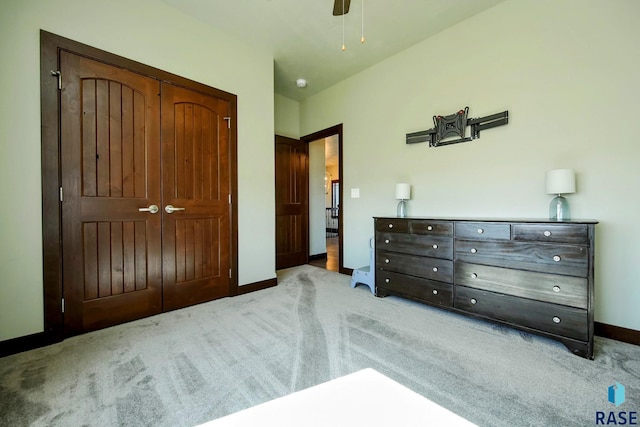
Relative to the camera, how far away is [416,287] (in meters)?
2.73

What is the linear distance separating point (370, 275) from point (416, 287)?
628 millimetres

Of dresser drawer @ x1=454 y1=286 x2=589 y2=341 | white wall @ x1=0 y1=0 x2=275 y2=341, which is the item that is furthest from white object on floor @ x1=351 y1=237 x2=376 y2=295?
white wall @ x1=0 y1=0 x2=275 y2=341

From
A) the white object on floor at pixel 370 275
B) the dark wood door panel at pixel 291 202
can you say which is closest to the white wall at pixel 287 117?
the dark wood door panel at pixel 291 202

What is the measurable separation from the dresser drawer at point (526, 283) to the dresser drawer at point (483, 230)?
0.87 ft

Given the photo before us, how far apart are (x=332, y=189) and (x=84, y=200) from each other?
970 cm

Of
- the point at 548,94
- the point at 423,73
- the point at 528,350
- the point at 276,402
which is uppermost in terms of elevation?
the point at 423,73

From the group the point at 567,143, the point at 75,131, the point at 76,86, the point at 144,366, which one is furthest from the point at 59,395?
the point at 567,143

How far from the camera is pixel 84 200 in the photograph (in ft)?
7.22

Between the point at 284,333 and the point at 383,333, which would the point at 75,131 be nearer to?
the point at 284,333

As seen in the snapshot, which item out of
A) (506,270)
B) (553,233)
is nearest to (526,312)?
(506,270)

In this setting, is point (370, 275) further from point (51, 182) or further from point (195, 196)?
point (51, 182)

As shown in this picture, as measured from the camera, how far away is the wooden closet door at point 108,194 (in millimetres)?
2146

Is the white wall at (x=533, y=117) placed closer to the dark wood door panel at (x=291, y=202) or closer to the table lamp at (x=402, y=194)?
the table lamp at (x=402, y=194)

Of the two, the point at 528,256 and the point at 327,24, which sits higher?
the point at 327,24
